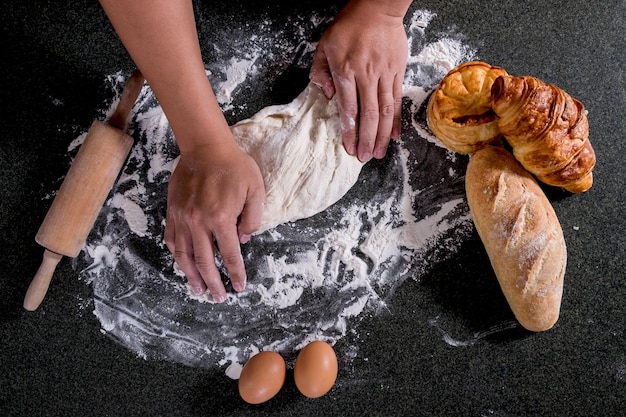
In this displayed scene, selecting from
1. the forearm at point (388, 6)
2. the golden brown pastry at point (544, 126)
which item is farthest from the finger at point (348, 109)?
the golden brown pastry at point (544, 126)

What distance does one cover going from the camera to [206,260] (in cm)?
91

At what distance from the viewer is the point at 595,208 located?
3.37ft

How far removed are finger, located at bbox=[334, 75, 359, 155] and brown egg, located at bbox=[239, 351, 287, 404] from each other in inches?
15.7

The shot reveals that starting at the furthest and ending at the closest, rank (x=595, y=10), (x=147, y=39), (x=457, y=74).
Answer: (x=595, y=10) → (x=457, y=74) → (x=147, y=39)

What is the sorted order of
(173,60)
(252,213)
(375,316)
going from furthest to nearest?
1. (375,316)
2. (252,213)
3. (173,60)

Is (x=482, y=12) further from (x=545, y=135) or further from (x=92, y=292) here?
(x=92, y=292)

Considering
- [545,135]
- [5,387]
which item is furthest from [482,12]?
[5,387]

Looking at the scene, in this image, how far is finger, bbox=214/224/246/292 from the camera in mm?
892

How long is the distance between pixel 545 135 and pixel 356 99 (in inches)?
12.5

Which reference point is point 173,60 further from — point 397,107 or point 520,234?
point 520,234

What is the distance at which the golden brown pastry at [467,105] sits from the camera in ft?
3.07

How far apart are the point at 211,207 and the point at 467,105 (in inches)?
18.6

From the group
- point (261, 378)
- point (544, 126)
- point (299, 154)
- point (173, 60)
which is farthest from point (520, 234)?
point (173, 60)

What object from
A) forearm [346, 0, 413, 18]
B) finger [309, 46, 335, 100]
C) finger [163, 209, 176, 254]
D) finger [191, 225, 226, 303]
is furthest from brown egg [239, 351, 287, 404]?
forearm [346, 0, 413, 18]
